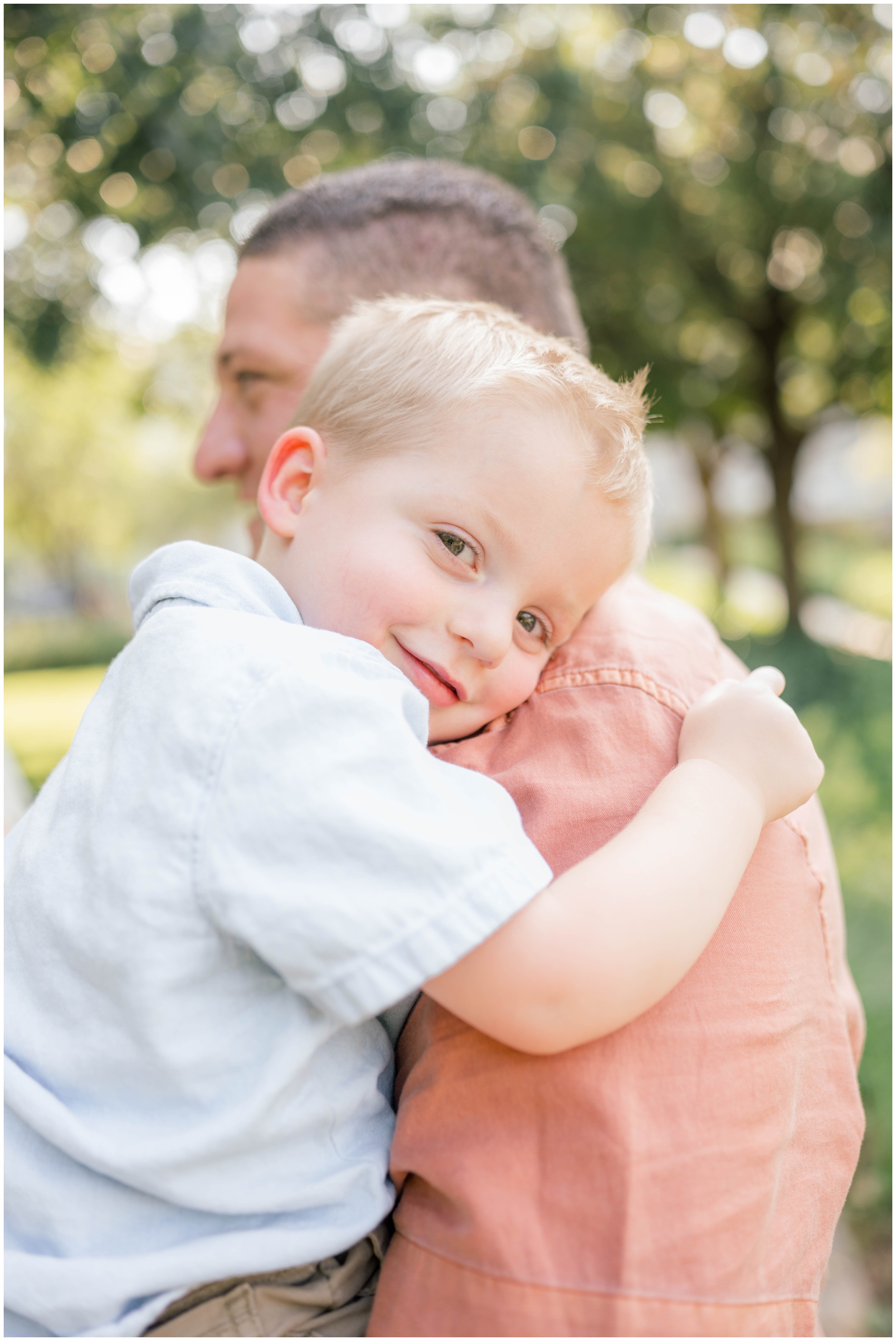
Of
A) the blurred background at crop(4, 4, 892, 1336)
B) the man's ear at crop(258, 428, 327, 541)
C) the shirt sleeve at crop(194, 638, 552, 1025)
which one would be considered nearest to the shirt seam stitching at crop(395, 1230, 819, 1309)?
the shirt sleeve at crop(194, 638, 552, 1025)

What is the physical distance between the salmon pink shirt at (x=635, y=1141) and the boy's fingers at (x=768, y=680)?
20cm

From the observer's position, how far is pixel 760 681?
5.13 ft

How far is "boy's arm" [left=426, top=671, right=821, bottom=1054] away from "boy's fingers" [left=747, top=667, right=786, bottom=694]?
0.74ft

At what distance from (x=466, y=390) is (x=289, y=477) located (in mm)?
344

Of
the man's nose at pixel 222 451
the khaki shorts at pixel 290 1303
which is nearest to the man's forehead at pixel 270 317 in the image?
the man's nose at pixel 222 451

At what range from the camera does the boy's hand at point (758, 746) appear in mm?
1416

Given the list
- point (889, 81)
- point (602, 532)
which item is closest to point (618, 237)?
point (889, 81)

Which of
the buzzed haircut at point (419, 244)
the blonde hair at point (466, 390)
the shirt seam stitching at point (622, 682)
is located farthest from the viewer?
the buzzed haircut at point (419, 244)

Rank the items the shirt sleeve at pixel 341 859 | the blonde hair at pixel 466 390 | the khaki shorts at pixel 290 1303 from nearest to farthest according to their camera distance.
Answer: the shirt sleeve at pixel 341 859 → the khaki shorts at pixel 290 1303 → the blonde hair at pixel 466 390

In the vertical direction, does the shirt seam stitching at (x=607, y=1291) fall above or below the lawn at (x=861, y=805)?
above

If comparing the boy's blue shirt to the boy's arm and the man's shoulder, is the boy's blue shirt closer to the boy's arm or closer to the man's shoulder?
the boy's arm

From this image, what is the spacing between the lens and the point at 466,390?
1646 millimetres

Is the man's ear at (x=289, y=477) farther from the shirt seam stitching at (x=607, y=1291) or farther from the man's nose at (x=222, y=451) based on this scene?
the man's nose at (x=222, y=451)

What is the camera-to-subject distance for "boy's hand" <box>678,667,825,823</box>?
1416 millimetres
